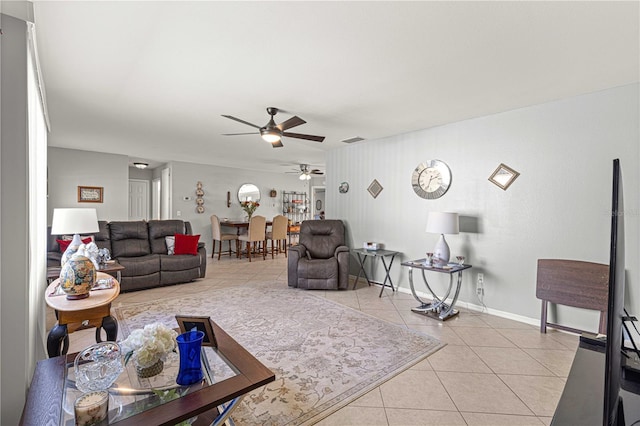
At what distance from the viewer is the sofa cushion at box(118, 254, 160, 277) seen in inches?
167

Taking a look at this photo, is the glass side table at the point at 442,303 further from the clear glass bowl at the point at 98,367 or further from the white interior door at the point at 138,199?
the white interior door at the point at 138,199

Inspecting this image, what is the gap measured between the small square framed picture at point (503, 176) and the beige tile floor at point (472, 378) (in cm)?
154

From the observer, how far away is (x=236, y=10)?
1712mm

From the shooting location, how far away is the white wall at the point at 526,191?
2.74m

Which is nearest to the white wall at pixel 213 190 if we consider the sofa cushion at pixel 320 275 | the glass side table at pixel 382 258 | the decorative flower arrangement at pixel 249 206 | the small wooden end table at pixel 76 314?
the decorative flower arrangement at pixel 249 206

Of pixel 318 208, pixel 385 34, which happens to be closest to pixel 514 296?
pixel 385 34

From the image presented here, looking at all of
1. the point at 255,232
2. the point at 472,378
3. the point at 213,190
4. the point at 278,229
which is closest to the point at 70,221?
the point at 472,378

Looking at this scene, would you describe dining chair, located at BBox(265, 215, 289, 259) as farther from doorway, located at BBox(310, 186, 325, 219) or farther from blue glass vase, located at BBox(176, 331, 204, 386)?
blue glass vase, located at BBox(176, 331, 204, 386)

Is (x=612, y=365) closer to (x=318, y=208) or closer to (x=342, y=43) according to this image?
(x=342, y=43)

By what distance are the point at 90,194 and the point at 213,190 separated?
2515 millimetres

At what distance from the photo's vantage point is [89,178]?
19.8 feet

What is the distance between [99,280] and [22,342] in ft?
4.92

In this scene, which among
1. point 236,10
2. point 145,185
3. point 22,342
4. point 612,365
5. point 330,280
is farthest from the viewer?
point 145,185

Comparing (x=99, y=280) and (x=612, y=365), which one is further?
(x=99, y=280)
